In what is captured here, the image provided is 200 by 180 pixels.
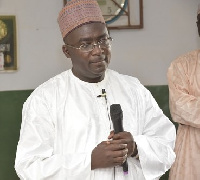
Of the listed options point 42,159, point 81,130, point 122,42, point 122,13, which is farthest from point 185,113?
point 42,159

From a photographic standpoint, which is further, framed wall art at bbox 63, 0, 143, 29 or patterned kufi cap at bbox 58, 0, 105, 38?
framed wall art at bbox 63, 0, 143, 29

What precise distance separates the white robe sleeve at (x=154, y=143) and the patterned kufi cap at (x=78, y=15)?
499 millimetres

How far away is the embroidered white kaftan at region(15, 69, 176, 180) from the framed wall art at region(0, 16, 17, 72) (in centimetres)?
136

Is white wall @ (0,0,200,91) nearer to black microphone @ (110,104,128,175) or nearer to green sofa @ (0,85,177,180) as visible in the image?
green sofa @ (0,85,177,180)

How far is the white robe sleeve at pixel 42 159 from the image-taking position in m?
1.81

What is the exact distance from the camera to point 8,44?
335cm

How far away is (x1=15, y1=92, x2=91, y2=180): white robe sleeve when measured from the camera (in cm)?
181

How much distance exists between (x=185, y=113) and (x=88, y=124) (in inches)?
46.7

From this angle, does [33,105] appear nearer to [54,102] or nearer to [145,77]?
[54,102]

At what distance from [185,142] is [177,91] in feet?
1.31

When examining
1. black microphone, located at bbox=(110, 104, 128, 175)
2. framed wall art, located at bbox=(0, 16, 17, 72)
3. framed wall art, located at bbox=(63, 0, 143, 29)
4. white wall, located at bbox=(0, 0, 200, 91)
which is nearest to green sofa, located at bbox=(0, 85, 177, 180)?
white wall, located at bbox=(0, 0, 200, 91)

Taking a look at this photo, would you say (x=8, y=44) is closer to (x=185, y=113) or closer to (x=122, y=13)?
(x=122, y=13)

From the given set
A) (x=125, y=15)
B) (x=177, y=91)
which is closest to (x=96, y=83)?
(x=177, y=91)

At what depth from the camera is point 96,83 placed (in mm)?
2086
